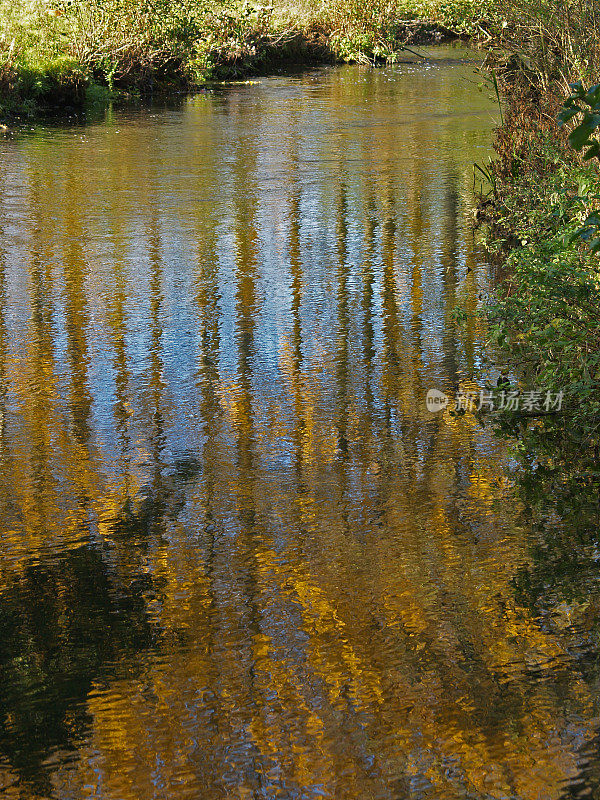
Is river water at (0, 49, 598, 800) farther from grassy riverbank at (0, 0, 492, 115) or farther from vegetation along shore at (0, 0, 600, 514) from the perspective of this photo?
grassy riverbank at (0, 0, 492, 115)

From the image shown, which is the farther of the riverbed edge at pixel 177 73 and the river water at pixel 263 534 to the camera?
the riverbed edge at pixel 177 73

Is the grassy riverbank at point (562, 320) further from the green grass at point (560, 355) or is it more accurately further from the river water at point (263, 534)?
the river water at point (263, 534)

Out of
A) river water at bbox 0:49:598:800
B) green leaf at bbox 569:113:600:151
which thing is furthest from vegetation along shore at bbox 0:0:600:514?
river water at bbox 0:49:598:800

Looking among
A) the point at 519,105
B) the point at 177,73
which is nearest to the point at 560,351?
the point at 519,105

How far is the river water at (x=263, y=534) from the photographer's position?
3.00m

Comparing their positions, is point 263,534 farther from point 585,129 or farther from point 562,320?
point 585,129

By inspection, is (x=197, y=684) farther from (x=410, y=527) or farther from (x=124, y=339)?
(x=124, y=339)

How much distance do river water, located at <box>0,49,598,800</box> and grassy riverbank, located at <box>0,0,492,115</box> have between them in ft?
17.5

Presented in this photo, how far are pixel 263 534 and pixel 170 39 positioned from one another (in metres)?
18.6

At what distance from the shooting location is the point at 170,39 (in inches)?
827

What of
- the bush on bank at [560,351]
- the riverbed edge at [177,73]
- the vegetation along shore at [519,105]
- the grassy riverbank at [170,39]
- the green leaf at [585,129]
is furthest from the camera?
the grassy riverbank at [170,39]

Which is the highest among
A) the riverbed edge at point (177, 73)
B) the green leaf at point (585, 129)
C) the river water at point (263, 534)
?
the riverbed edge at point (177, 73)

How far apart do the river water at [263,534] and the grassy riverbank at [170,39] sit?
17.5ft

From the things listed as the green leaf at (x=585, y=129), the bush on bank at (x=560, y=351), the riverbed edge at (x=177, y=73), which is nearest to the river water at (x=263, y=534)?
the bush on bank at (x=560, y=351)
